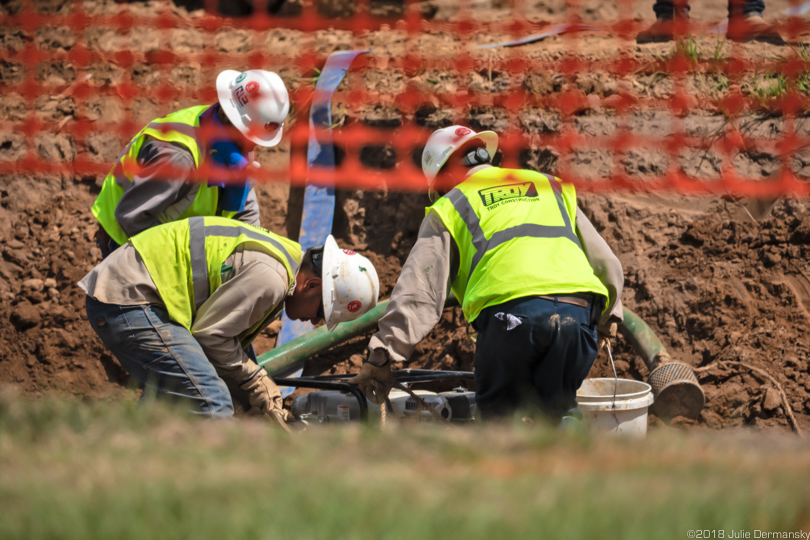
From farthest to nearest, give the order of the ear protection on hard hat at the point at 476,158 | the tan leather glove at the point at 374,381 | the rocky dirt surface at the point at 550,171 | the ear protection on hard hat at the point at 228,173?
the rocky dirt surface at the point at 550,171
the ear protection on hard hat at the point at 228,173
the ear protection on hard hat at the point at 476,158
the tan leather glove at the point at 374,381

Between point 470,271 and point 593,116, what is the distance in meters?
3.02

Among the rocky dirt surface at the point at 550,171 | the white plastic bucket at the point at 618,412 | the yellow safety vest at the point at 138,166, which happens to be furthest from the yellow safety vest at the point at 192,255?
the rocky dirt surface at the point at 550,171

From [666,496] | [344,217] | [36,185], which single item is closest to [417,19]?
[344,217]

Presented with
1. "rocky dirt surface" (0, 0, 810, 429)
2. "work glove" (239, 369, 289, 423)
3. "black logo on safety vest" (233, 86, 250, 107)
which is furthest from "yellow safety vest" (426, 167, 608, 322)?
"rocky dirt surface" (0, 0, 810, 429)

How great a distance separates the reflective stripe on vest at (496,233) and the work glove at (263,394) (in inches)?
44.2

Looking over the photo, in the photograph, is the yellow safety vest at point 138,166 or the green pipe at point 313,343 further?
the green pipe at point 313,343

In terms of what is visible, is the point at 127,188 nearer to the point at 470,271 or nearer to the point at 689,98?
the point at 470,271

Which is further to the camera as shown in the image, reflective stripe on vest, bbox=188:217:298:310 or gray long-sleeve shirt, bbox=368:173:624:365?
gray long-sleeve shirt, bbox=368:173:624:365

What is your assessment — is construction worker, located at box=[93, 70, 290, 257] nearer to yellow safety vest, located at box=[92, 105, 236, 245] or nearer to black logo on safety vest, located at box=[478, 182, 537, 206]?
yellow safety vest, located at box=[92, 105, 236, 245]

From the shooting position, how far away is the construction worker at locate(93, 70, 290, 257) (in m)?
4.20

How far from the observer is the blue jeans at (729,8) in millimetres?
6629

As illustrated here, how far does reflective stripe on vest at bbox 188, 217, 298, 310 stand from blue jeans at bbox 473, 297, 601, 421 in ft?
3.36

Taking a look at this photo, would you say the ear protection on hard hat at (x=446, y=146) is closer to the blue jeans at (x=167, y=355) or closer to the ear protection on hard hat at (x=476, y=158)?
the ear protection on hard hat at (x=476, y=158)

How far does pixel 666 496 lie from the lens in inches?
68.6
